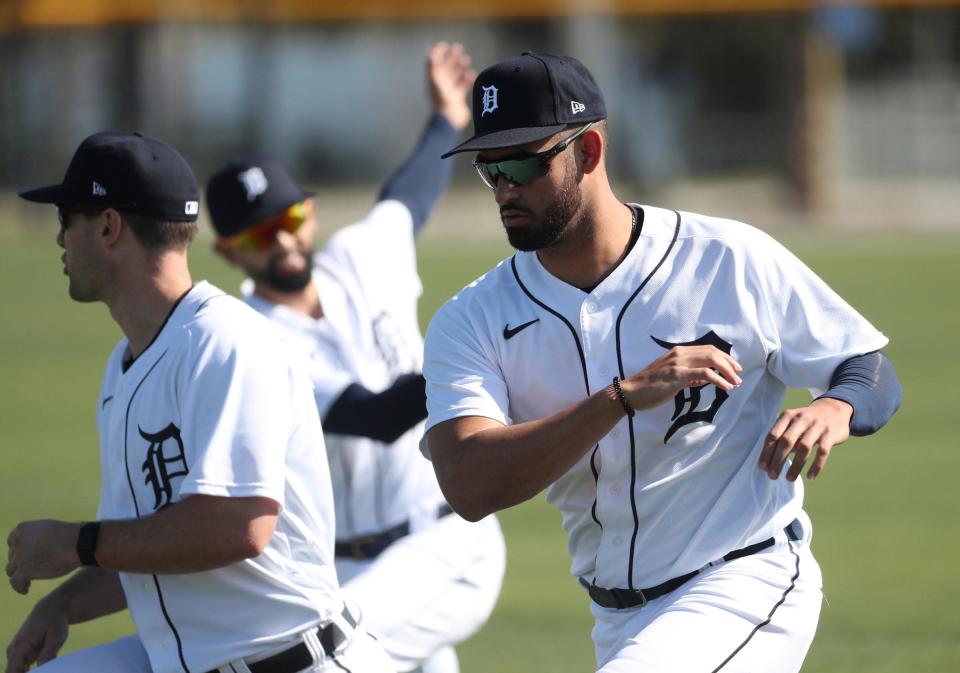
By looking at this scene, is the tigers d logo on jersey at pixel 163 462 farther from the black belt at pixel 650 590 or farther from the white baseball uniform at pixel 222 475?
the black belt at pixel 650 590

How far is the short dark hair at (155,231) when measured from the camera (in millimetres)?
4391

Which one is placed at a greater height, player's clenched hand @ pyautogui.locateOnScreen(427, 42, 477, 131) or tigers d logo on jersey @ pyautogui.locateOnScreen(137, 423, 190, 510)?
player's clenched hand @ pyautogui.locateOnScreen(427, 42, 477, 131)

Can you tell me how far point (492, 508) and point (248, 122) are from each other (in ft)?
129

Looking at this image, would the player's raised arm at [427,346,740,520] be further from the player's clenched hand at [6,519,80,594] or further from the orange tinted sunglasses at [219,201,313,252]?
the orange tinted sunglasses at [219,201,313,252]

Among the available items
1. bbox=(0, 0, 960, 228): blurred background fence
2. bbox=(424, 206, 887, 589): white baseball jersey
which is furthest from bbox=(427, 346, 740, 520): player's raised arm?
bbox=(0, 0, 960, 228): blurred background fence

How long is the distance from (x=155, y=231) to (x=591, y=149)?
1328 millimetres

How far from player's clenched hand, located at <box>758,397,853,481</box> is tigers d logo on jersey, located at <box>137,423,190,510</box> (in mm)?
1641

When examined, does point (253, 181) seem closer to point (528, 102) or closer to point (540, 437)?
point (528, 102)

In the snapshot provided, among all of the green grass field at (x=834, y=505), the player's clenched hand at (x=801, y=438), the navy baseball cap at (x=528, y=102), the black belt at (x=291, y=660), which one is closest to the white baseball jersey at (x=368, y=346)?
the black belt at (x=291, y=660)

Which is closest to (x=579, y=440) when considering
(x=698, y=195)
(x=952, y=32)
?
(x=698, y=195)

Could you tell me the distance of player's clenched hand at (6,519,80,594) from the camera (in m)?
4.08

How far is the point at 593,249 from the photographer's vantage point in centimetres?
447

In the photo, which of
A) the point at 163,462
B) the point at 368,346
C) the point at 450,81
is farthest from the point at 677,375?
the point at 450,81

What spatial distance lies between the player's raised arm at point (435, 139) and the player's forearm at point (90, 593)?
293cm
